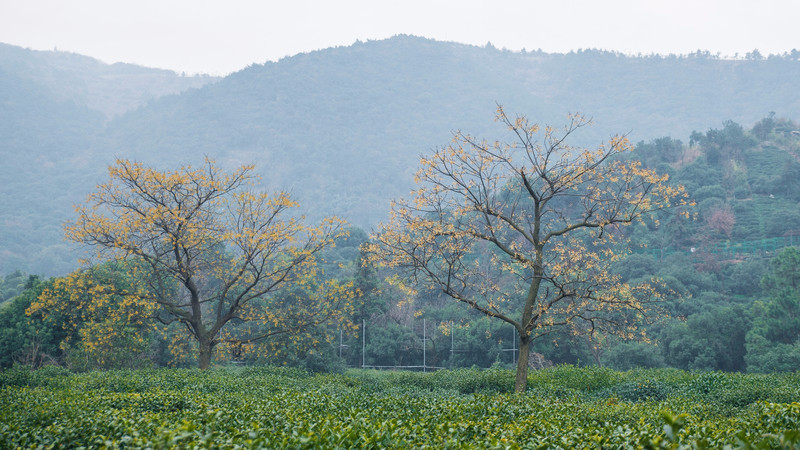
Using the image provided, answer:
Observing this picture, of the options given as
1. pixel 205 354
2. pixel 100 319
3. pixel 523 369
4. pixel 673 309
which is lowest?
pixel 523 369

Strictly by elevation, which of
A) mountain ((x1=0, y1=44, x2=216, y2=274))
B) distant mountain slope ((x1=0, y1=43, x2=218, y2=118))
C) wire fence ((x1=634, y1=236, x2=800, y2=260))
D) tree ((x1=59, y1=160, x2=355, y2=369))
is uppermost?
distant mountain slope ((x1=0, y1=43, x2=218, y2=118))

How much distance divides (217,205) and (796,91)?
167 metres

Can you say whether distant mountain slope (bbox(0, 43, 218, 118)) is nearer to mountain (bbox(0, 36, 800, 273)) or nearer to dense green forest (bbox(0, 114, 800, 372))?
mountain (bbox(0, 36, 800, 273))

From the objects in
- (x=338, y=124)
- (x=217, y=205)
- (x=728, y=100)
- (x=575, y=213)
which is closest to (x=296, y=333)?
(x=217, y=205)

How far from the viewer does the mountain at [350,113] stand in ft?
427

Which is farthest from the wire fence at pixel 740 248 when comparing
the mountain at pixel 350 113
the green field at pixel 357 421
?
the mountain at pixel 350 113

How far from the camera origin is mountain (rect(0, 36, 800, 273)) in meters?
130

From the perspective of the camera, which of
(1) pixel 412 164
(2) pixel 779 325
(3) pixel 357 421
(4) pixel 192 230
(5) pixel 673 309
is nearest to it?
(3) pixel 357 421

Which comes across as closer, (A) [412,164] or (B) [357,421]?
(B) [357,421]

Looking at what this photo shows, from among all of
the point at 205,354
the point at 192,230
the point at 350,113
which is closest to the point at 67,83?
the point at 350,113

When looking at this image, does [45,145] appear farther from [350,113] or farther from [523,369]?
[523,369]

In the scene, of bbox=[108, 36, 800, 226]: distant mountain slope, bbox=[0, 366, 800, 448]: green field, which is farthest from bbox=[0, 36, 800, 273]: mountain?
bbox=[0, 366, 800, 448]: green field

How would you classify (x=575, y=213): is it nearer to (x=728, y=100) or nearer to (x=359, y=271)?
(x=359, y=271)

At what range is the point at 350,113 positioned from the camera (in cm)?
16988
